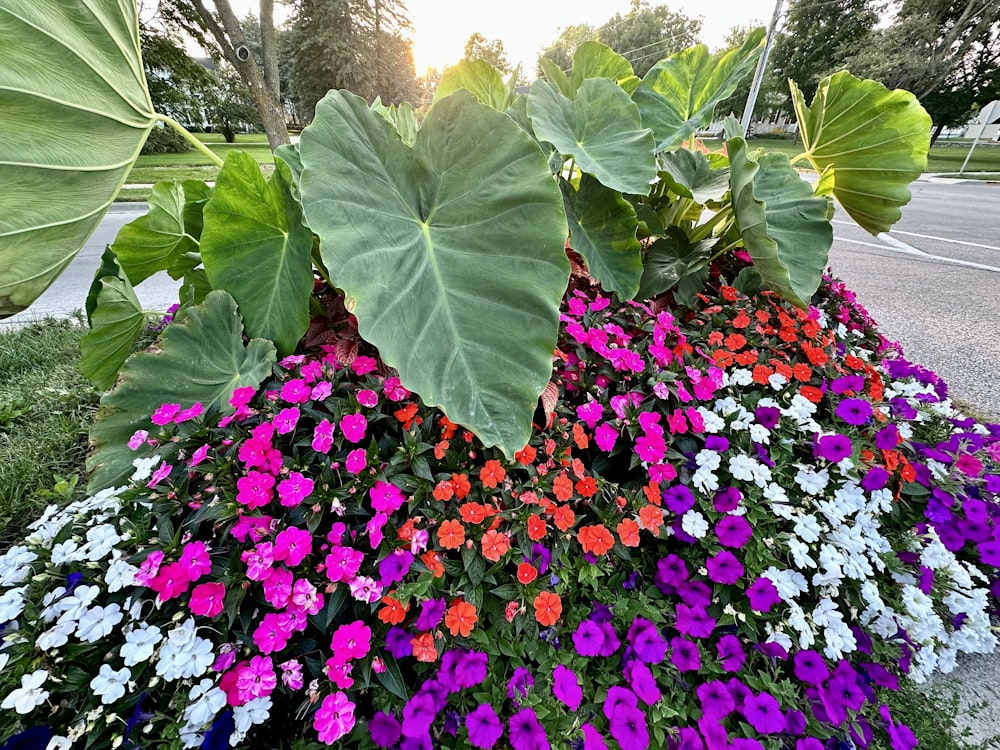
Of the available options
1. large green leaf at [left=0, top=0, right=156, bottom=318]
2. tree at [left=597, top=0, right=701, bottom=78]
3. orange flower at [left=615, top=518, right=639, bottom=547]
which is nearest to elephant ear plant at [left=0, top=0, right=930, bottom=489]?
large green leaf at [left=0, top=0, right=156, bottom=318]

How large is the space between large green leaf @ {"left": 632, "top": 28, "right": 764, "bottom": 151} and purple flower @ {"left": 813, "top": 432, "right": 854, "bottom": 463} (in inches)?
38.3

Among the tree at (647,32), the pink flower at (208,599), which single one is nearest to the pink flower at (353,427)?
the pink flower at (208,599)

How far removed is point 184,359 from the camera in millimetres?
1112

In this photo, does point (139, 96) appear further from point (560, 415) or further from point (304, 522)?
point (560, 415)

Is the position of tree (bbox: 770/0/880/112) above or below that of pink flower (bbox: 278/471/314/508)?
above

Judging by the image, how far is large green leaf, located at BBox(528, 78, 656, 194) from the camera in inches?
45.1

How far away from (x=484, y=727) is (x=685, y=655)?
398 mm

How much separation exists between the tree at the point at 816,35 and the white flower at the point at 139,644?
25.5 m

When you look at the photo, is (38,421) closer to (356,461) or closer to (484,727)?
(356,461)

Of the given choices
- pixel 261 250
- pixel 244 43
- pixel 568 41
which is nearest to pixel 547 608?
pixel 261 250

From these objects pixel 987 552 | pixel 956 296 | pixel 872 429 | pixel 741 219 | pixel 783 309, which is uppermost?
pixel 741 219

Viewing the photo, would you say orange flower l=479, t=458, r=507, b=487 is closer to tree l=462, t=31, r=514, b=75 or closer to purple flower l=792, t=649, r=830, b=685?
purple flower l=792, t=649, r=830, b=685

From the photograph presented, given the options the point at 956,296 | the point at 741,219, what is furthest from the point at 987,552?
the point at 956,296

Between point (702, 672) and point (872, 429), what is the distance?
2.57 feet
